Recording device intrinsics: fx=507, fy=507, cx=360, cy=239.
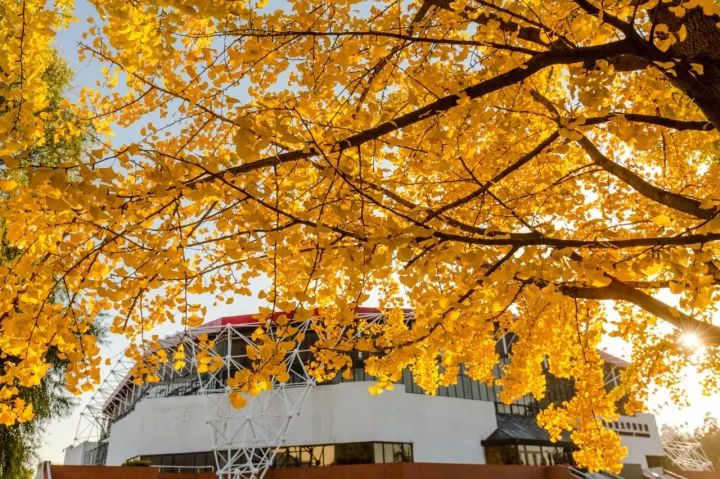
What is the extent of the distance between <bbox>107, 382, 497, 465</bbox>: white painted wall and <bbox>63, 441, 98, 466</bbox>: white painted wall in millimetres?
19523

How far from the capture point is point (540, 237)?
3016 mm

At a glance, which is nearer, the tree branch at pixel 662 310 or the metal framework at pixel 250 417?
the tree branch at pixel 662 310

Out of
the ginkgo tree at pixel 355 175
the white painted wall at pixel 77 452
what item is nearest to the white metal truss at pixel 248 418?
the ginkgo tree at pixel 355 175

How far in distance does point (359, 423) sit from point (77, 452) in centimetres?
3328

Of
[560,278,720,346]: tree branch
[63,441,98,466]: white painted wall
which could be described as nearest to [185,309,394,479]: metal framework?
[560,278,720,346]: tree branch

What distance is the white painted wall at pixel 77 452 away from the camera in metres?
39.0

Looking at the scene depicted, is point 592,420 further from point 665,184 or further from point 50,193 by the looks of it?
point 50,193

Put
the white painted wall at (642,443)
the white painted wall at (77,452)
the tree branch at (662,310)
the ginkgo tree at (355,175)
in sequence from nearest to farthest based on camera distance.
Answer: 1. the ginkgo tree at (355,175)
2. the tree branch at (662,310)
3. the white painted wall at (642,443)
4. the white painted wall at (77,452)

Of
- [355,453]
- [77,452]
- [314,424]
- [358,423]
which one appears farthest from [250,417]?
[77,452]

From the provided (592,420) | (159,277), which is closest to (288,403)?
(592,420)

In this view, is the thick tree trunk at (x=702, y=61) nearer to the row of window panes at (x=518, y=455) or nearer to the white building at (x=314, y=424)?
the white building at (x=314, y=424)

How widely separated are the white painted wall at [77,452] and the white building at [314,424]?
1771 centimetres

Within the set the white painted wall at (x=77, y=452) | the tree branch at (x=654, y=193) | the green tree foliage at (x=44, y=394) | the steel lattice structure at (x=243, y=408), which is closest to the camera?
the tree branch at (x=654, y=193)

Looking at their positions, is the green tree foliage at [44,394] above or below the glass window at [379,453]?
above
